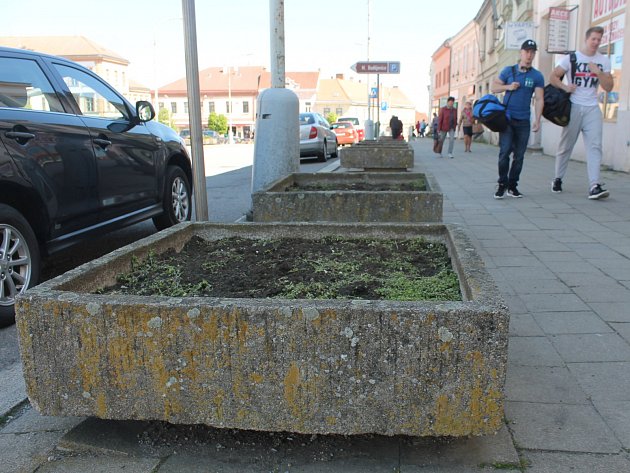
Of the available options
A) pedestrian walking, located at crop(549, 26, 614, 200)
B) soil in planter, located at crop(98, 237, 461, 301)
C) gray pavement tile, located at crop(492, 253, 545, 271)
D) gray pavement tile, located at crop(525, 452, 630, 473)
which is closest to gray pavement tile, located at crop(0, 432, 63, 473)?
soil in planter, located at crop(98, 237, 461, 301)

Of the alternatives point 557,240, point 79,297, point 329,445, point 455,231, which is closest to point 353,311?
point 329,445

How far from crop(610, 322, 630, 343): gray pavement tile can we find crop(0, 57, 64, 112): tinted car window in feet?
13.6

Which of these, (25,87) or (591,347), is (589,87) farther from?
(25,87)

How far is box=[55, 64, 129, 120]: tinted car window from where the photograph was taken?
4.93 m

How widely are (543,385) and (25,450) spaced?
226 cm

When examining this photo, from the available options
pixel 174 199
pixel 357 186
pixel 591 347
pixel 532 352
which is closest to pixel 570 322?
pixel 591 347

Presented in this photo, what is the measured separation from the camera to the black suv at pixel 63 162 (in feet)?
12.5

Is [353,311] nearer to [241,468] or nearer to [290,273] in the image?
[241,468]

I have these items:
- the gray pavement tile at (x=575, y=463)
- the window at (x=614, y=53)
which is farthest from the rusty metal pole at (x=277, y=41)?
the window at (x=614, y=53)

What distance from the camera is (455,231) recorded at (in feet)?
10.8

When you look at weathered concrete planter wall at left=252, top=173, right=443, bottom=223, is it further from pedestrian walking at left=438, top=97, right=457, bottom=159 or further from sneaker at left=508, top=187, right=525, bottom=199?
pedestrian walking at left=438, top=97, right=457, bottom=159

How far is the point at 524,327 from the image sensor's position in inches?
139

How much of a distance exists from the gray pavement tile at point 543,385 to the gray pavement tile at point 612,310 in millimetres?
918

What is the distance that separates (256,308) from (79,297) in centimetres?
66
